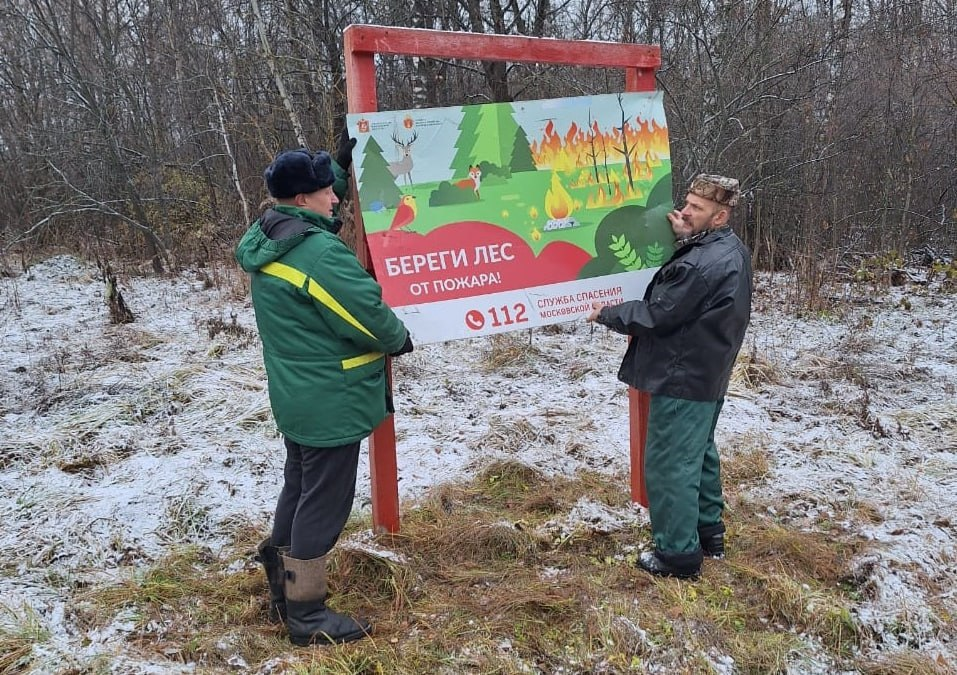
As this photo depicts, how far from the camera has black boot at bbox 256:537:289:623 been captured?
9.43 ft

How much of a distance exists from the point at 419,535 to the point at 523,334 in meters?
3.92

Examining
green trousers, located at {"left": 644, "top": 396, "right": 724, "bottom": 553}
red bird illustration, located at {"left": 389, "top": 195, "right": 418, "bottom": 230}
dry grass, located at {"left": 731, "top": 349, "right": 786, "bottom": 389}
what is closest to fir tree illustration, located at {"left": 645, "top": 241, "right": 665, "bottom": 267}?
green trousers, located at {"left": 644, "top": 396, "right": 724, "bottom": 553}

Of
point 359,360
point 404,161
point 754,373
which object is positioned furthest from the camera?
point 754,373

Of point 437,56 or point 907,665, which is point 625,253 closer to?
point 437,56

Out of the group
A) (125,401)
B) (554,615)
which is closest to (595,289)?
(554,615)

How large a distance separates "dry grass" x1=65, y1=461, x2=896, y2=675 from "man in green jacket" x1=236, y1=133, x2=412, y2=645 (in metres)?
0.29

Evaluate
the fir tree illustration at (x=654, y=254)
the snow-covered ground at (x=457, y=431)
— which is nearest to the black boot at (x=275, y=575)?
the snow-covered ground at (x=457, y=431)

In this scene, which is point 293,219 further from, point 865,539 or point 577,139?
point 865,539

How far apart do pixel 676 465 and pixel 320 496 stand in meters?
1.53

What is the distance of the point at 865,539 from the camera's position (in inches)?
139

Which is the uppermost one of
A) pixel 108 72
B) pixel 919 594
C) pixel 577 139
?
pixel 108 72

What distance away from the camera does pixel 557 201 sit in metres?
3.38

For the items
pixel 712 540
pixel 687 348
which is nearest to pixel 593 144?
pixel 687 348

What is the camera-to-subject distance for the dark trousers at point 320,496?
264cm
